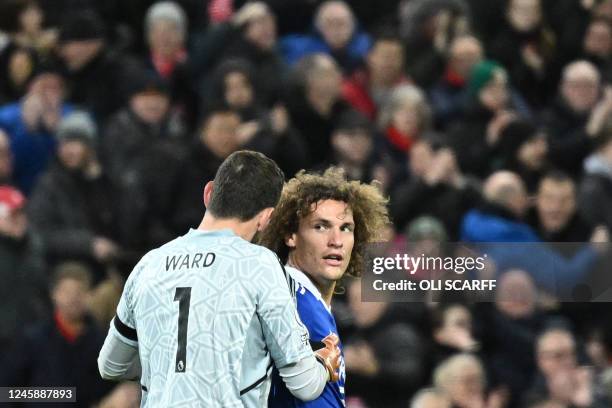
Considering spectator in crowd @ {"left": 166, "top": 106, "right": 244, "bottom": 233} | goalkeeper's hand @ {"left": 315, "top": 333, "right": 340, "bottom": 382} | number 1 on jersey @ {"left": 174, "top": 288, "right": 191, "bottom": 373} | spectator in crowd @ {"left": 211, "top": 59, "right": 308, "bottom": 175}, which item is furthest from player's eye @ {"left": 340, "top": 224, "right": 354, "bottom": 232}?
spectator in crowd @ {"left": 211, "top": 59, "right": 308, "bottom": 175}

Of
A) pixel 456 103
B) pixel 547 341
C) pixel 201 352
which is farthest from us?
pixel 456 103

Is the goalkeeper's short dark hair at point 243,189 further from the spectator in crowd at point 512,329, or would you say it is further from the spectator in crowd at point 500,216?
the spectator in crowd at point 500,216

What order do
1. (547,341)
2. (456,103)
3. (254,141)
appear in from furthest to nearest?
(456,103)
(254,141)
(547,341)

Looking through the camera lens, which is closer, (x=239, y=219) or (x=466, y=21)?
(x=239, y=219)

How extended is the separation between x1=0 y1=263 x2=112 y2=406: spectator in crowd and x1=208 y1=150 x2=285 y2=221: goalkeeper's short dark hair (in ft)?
11.1

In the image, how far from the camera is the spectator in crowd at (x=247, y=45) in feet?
32.7

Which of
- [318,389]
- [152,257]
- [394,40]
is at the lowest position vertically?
[318,389]

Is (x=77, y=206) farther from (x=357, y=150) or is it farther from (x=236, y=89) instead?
(x=357, y=150)

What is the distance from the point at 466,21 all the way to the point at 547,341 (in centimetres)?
281

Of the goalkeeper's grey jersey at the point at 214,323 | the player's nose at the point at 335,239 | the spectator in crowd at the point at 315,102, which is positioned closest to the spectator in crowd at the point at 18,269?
the spectator in crowd at the point at 315,102

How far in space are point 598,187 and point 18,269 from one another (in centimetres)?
361

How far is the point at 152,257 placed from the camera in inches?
202

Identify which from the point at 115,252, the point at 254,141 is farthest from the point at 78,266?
the point at 254,141

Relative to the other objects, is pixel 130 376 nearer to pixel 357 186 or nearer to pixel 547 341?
pixel 357 186
